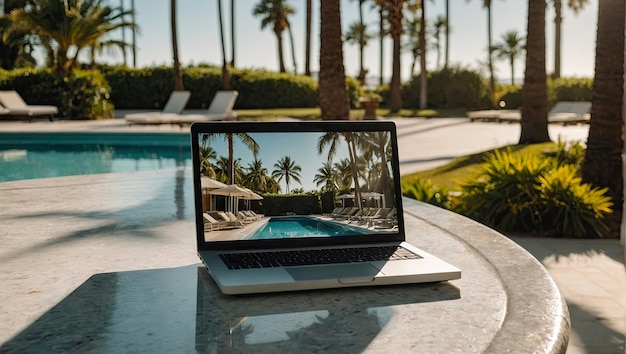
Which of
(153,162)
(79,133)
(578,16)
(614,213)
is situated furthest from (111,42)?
(578,16)

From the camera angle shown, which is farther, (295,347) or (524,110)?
(524,110)

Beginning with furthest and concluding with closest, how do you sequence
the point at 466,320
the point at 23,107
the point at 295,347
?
1. the point at 23,107
2. the point at 466,320
3. the point at 295,347

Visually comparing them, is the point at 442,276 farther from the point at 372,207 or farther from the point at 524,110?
the point at 524,110

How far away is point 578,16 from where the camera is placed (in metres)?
43.6

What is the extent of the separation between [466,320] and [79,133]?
1641cm

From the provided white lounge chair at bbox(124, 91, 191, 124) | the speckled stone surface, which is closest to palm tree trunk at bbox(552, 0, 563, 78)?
white lounge chair at bbox(124, 91, 191, 124)

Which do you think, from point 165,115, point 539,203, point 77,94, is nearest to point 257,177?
point 539,203

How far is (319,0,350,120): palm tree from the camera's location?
1094cm

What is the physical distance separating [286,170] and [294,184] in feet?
0.15

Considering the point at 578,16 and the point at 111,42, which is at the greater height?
the point at 578,16

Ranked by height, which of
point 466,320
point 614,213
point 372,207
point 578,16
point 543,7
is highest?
point 578,16

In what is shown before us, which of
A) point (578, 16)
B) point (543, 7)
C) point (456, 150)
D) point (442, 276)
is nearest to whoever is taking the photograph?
point (442, 276)

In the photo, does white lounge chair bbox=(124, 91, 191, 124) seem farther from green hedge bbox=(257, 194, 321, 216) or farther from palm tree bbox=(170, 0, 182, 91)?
green hedge bbox=(257, 194, 321, 216)

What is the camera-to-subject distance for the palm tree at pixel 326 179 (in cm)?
194
